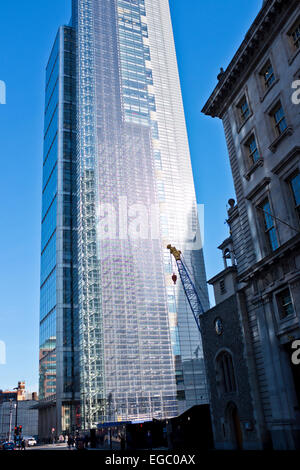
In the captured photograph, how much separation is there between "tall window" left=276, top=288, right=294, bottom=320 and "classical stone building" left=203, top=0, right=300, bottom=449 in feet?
0.20

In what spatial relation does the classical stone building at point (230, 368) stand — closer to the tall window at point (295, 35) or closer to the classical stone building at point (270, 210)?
the classical stone building at point (270, 210)

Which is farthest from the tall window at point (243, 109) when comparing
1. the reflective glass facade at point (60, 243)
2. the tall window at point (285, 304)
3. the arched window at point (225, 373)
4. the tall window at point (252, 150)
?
the reflective glass facade at point (60, 243)

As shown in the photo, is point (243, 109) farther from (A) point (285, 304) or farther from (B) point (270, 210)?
(A) point (285, 304)

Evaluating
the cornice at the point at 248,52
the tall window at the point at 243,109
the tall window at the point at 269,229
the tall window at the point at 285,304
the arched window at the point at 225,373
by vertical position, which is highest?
the cornice at the point at 248,52

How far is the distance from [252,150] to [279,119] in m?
3.72

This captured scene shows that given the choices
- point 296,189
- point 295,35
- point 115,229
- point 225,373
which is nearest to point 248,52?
point 295,35

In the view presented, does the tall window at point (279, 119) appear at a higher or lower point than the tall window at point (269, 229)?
higher

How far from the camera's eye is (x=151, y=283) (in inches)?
4380

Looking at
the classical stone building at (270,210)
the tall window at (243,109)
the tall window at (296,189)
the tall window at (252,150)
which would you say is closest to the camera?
the classical stone building at (270,210)

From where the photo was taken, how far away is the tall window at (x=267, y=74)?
31031mm

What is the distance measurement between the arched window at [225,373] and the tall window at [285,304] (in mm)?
8152

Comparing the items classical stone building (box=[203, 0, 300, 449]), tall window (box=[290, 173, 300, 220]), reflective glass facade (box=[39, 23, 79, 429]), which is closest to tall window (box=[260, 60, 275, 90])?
classical stone building (box=[203, 0, 300, 449])
